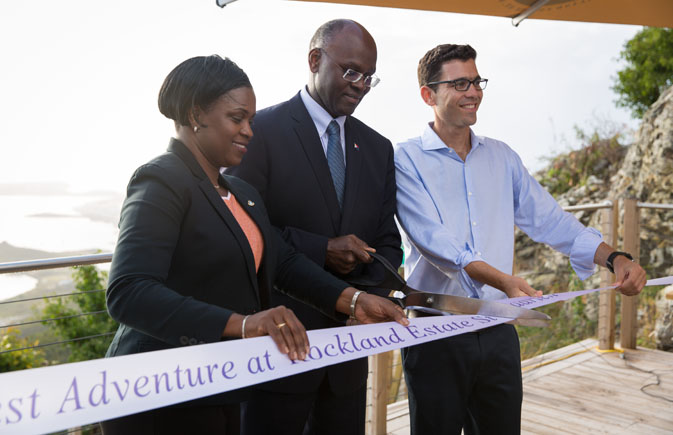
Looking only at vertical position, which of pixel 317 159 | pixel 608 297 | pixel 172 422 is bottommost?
pixel 608 297

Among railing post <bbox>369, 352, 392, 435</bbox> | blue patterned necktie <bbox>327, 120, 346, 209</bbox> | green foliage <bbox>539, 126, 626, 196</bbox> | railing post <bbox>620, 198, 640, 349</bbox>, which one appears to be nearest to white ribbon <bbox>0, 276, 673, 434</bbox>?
blue patterned necktie <bbox>327, 120, 346, 209</bbox>

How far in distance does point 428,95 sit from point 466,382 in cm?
103

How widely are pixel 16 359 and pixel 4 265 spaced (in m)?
17.6

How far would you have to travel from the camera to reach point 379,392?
3688 millimetres

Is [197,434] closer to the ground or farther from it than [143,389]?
closer to the ground

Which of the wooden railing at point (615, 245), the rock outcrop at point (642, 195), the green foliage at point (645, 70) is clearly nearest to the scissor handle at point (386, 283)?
the wooden railing at point (615, 245)

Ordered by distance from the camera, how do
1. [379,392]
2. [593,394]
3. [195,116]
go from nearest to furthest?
[195,116] < [379,392] < [593,394]

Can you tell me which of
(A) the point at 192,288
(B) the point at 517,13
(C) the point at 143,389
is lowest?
(C) the point at 143,389

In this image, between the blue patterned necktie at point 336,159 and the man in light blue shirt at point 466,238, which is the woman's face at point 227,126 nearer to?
the blue patterned necktie at point 336,159

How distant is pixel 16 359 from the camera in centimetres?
1727

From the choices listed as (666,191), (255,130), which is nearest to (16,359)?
(666,191)

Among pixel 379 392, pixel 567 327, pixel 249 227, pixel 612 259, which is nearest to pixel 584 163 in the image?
pixel 567 327

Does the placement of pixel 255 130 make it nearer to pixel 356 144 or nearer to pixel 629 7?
pixel 356 144

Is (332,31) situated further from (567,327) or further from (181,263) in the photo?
(567,327)
